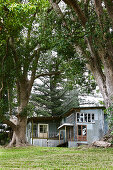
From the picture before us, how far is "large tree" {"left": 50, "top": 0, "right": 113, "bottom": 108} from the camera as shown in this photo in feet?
38.3

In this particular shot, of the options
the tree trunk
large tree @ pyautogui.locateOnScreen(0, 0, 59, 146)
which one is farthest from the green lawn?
the tree trunk

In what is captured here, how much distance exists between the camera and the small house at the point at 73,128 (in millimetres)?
25156

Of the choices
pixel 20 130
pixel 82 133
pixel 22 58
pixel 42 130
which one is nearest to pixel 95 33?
pixel 22 58

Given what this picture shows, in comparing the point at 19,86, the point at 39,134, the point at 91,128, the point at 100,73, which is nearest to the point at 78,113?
the point at 91,128

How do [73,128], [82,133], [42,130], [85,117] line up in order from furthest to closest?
[42,130] → [73,128] → [85,117] → [82,133]

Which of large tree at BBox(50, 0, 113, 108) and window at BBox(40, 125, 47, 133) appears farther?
window at BBox(40, 125, 47, 133)

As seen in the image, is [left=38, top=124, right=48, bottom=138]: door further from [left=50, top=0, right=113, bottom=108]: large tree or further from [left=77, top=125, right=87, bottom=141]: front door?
[left=50, top=0, right=113, bottom=108]: large tree

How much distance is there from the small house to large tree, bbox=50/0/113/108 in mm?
12837

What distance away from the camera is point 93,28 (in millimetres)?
12086

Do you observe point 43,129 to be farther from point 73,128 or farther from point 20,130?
point 20,130

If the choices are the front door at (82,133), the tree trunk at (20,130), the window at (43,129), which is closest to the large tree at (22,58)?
the tree trunk at (20,130)

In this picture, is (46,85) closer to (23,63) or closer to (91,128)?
(91,128)

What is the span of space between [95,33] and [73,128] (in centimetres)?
1726

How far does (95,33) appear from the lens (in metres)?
11.6
